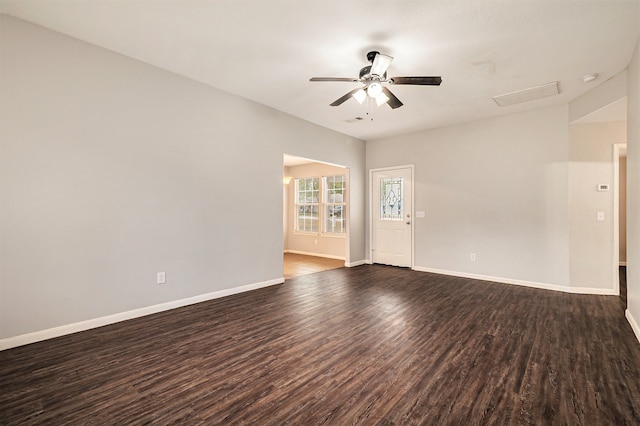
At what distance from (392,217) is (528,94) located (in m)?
3.29

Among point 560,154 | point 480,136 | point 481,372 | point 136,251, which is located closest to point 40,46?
point 136,251

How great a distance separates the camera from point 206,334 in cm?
292

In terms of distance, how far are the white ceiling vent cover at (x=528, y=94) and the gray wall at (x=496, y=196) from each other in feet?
2.19

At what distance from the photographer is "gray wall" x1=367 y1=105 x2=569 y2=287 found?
4.62 meters

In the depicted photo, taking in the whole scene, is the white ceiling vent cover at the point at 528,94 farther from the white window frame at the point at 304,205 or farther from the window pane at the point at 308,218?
the window pane at the point at 308,218

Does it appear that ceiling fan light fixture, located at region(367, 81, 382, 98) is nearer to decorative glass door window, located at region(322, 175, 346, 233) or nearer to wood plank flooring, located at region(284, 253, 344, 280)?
wood plank flooring, located at region(284, 253, 344, 280)

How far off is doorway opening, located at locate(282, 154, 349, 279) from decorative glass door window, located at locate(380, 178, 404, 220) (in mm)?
1054

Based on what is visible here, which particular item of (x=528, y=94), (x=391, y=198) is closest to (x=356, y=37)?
(x=528, y=94)

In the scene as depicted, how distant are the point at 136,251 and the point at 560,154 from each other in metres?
6.13

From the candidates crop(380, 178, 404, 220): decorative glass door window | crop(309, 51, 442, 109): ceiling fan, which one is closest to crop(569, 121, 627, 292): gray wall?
crop(380, 178, 404, 220): decorative glass door window

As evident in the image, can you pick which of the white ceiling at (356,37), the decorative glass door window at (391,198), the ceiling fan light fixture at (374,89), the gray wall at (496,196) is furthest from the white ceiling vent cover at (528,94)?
the decorative glass door window at (391,198)

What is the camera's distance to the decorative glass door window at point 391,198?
645cm

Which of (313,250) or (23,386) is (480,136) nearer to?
(313,250)

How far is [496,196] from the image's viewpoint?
5.16 m
